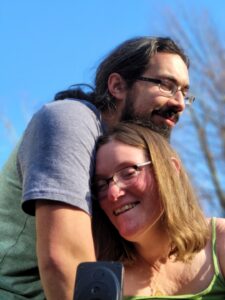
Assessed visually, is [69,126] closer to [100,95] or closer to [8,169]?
[8,169]

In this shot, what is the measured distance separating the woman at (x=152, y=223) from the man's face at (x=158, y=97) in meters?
0.37

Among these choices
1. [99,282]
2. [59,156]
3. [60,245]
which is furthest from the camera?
[59,156]

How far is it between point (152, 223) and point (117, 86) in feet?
2.67

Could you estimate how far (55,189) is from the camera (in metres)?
1.58

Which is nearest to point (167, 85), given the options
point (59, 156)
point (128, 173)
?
point (128, 173)

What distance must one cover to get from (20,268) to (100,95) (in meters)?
0.88

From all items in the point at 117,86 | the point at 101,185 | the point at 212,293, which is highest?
the point at 117,86

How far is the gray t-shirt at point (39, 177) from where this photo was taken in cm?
161

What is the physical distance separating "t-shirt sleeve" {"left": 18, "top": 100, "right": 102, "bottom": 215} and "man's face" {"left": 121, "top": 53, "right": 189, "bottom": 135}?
0.53 m

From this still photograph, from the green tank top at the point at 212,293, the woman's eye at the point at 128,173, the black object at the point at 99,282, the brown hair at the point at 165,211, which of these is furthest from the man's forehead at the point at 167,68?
the black object at the point at 99,282

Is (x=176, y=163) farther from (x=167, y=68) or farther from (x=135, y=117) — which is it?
(x=167, y=68)

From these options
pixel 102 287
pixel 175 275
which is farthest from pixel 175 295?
pixel 102 287

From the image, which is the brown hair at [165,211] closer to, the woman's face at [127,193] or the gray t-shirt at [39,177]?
the woman's face at [127,193]

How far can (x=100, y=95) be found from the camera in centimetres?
240
